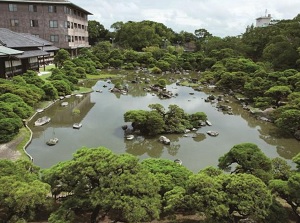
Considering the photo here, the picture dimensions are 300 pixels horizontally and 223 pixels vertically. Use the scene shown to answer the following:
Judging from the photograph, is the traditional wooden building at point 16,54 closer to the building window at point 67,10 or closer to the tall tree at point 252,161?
the building window at point 67,10

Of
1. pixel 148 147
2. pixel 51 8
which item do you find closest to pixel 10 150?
pixel 148 147

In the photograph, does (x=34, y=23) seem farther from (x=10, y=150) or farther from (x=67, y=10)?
(x=10, y=150)

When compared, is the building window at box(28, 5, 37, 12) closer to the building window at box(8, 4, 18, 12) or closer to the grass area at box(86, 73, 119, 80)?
the building window at box(8, 4, 18, 12)

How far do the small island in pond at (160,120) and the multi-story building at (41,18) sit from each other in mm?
42290

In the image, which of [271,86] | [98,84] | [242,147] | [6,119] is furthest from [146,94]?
[242,147]

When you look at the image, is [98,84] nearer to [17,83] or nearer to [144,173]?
[17,83]

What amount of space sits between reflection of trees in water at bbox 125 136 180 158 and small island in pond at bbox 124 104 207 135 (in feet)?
3.60

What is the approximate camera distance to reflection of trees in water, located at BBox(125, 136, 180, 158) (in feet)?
63.5

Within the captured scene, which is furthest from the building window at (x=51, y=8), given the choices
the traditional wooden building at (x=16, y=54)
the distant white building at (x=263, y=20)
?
the distant white building at (x=263, y=20)

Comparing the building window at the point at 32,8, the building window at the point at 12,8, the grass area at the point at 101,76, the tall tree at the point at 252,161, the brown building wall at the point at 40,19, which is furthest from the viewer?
the building window at the point at 32,8

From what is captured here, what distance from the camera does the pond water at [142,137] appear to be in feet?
61.2

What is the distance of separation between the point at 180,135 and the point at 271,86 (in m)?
13.1

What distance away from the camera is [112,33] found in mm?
89375

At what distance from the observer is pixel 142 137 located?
2162 cm
